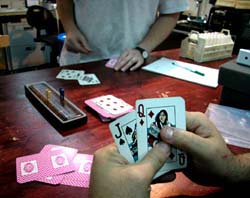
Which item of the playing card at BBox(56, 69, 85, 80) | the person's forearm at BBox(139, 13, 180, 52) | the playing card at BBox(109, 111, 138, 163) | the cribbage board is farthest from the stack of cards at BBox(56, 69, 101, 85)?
the playing card at BBox(109, 111, 138, 163)

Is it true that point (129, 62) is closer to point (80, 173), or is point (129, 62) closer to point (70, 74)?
point (70, 74)

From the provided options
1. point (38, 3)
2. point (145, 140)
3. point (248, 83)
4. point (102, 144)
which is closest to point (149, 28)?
point (248, 83)

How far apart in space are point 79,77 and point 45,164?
1.74 ft

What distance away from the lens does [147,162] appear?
486mm

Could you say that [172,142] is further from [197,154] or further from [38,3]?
[38,3]

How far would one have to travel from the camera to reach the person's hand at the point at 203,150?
1.68ft

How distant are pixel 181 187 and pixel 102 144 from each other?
23 cm

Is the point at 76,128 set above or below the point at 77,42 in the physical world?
below

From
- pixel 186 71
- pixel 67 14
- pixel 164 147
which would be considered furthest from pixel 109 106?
pixel 67 14

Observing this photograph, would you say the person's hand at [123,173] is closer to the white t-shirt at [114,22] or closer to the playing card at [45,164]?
the playing card at [45,164]

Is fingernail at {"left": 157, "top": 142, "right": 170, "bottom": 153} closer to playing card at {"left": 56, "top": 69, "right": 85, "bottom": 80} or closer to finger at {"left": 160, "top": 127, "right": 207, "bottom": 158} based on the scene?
finger at {"left": 160, "top": 127, "right": 207, "bottom": 158}

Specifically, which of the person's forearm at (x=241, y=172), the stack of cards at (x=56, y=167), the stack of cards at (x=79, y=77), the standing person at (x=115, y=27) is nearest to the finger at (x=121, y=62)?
Answer: the standing person at (x=115, y=27)

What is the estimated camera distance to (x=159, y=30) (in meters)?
1.49

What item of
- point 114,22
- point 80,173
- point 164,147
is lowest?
point 80,173
